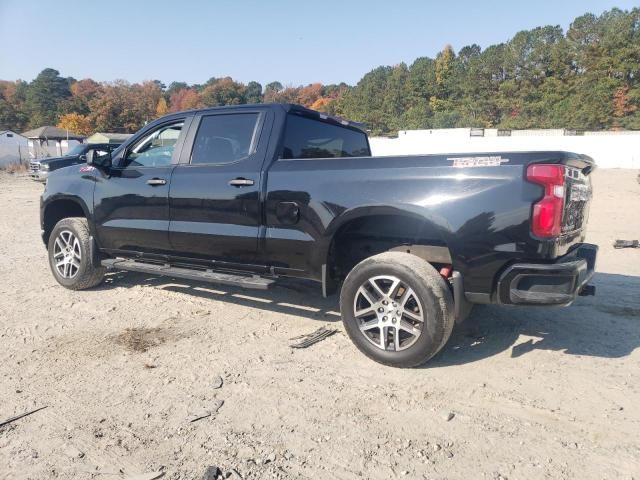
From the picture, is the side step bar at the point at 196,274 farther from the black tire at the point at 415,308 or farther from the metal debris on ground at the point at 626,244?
the metal debris on ground at the point at 626,244

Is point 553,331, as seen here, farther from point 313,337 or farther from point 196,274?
point 196,274

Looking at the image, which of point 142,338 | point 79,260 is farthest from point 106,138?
point 142,338

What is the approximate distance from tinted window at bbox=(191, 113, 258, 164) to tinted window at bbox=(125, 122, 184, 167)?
0.33 meters

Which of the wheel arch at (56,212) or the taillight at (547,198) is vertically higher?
the taillight at (547,198)

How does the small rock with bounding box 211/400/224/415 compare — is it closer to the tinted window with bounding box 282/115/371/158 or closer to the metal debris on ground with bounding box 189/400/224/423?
the metal debris on ground with bounding box 189/400/224/423

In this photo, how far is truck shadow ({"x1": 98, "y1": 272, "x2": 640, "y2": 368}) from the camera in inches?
157

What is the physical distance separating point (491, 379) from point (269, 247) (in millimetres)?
2001

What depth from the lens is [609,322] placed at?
453cm

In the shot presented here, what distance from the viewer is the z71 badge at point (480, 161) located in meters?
3.24

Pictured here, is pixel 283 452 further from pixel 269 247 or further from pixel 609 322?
pixel 609 322

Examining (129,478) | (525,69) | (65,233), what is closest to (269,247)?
(129,478)

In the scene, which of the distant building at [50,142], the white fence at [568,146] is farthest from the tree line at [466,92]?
the white fence at [568,146]

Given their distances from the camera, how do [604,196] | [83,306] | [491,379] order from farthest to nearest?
[604,196], [83,306], [491,379]

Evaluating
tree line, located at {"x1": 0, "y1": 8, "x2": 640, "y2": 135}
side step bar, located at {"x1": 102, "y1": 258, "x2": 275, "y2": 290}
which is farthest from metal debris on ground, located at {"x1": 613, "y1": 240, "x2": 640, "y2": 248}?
tree line, located at {"x1": 0, "y1": 8, "x2": 640, "y2": 135}
